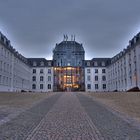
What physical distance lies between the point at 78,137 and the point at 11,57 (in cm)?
5608

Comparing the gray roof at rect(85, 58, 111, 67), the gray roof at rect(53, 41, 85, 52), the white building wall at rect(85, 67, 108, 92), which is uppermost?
the gray roof at rect(53, 41, 85, 52)

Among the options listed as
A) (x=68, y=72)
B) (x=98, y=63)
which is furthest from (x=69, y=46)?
(x=98, y=63)

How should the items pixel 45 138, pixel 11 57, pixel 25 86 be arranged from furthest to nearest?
pixel 25 86
pixel 11 57
pixel 45 138

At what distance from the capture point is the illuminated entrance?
8712 centimetres

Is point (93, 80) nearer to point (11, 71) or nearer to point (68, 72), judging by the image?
point (68, 72)

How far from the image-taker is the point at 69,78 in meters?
88.6

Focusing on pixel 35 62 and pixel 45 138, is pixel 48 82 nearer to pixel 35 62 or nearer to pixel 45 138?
pixel 35 62

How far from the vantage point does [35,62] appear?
87375mm

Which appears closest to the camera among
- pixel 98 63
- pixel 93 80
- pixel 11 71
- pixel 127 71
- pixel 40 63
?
pixel 127 71

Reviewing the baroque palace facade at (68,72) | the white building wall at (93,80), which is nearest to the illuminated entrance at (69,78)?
the baroque palace facade at (68,72)

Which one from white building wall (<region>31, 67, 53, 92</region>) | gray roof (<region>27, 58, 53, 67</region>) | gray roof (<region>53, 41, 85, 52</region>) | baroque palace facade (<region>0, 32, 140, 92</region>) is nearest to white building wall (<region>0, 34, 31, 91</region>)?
baroque palace facade (<region>0, 32, 140, 92</region>)

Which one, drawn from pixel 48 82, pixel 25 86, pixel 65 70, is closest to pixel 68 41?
pixel 65 70

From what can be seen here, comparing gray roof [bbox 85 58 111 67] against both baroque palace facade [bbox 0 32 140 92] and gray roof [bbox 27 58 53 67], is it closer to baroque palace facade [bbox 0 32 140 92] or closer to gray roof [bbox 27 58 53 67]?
baroque palace facade [bbox 0 32 140 92]

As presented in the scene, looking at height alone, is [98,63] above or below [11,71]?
above
